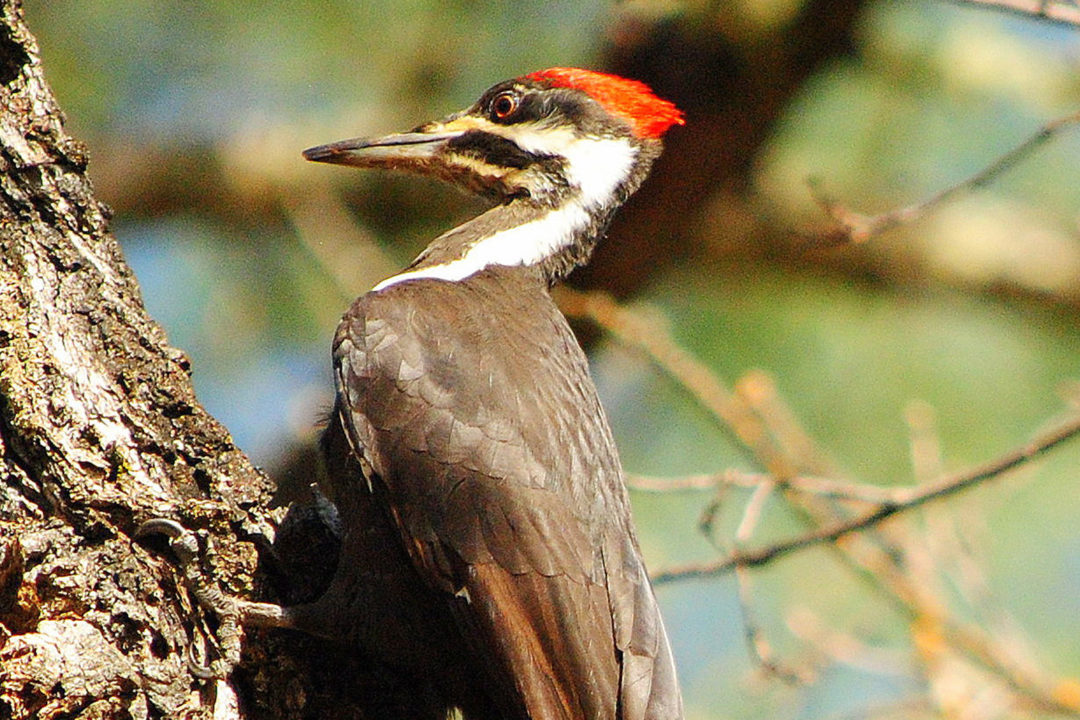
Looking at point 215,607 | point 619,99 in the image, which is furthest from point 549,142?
point 215,607

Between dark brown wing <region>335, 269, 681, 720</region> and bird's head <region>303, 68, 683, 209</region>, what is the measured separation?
0.81m

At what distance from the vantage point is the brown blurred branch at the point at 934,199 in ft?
11.2

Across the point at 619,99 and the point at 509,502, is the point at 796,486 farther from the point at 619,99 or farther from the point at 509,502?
the point at 509,502

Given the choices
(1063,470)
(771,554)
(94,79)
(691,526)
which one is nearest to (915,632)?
(771,554)

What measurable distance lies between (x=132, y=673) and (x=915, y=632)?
271 cm

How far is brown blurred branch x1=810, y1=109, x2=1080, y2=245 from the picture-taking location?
341cm

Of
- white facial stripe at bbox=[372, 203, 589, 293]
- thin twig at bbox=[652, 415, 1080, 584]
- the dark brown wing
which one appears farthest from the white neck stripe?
thin twig at bbox=[652, 415, 1080, 584]

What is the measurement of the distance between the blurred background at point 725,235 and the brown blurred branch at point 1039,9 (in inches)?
75.4

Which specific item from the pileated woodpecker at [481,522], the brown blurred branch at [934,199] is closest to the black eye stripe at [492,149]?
the pileated woodpecker at [481,522]

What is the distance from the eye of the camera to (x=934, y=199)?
139 inches

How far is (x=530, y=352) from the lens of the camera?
313cm

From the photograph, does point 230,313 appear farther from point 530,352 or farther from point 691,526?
point 530,352

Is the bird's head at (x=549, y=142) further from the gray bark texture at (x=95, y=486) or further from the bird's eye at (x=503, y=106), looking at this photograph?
the gray bark texture at (x=95, y=486)

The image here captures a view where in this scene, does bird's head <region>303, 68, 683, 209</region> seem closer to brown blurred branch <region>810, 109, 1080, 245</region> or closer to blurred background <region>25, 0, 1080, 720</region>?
brown blurred branch <region>810, 109, 1080, 245</region>
